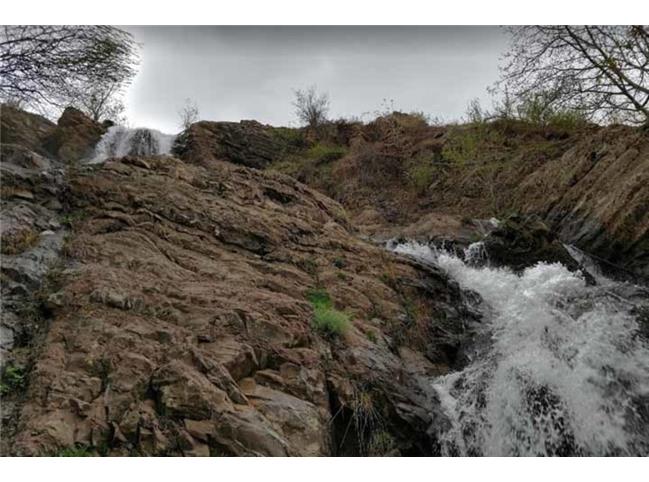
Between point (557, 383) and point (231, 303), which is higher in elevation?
point (231, 303)

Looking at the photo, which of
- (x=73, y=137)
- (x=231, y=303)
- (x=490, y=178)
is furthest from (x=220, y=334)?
(x=73, y=137)

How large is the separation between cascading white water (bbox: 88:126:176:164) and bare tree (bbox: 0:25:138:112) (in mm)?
12680

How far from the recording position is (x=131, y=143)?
19391 mm

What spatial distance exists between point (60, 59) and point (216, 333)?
4.27 meters

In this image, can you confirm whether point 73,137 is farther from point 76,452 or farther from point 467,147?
point 76,452

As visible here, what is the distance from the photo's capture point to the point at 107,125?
70.3 feet

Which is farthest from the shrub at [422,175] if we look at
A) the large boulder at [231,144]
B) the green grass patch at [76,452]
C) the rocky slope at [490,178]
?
the green grass patch at [76,452]

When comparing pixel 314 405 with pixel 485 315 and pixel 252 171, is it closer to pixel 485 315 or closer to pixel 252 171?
pixel 485 315

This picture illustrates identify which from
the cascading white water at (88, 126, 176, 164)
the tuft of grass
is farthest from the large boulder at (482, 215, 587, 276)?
the cascading white water at (88, 126, 176, 164)

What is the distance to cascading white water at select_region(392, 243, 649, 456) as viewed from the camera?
5586 mm

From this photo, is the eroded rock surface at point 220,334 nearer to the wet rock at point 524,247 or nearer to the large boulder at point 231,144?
the wet rock at point 524,247

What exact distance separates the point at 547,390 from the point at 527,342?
130 centimetres

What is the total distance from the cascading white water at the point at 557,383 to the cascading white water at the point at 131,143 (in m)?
15.7

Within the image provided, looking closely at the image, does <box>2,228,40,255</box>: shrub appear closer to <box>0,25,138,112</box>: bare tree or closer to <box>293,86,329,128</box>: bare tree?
<box>0,25,138,112</box>: bare tree
